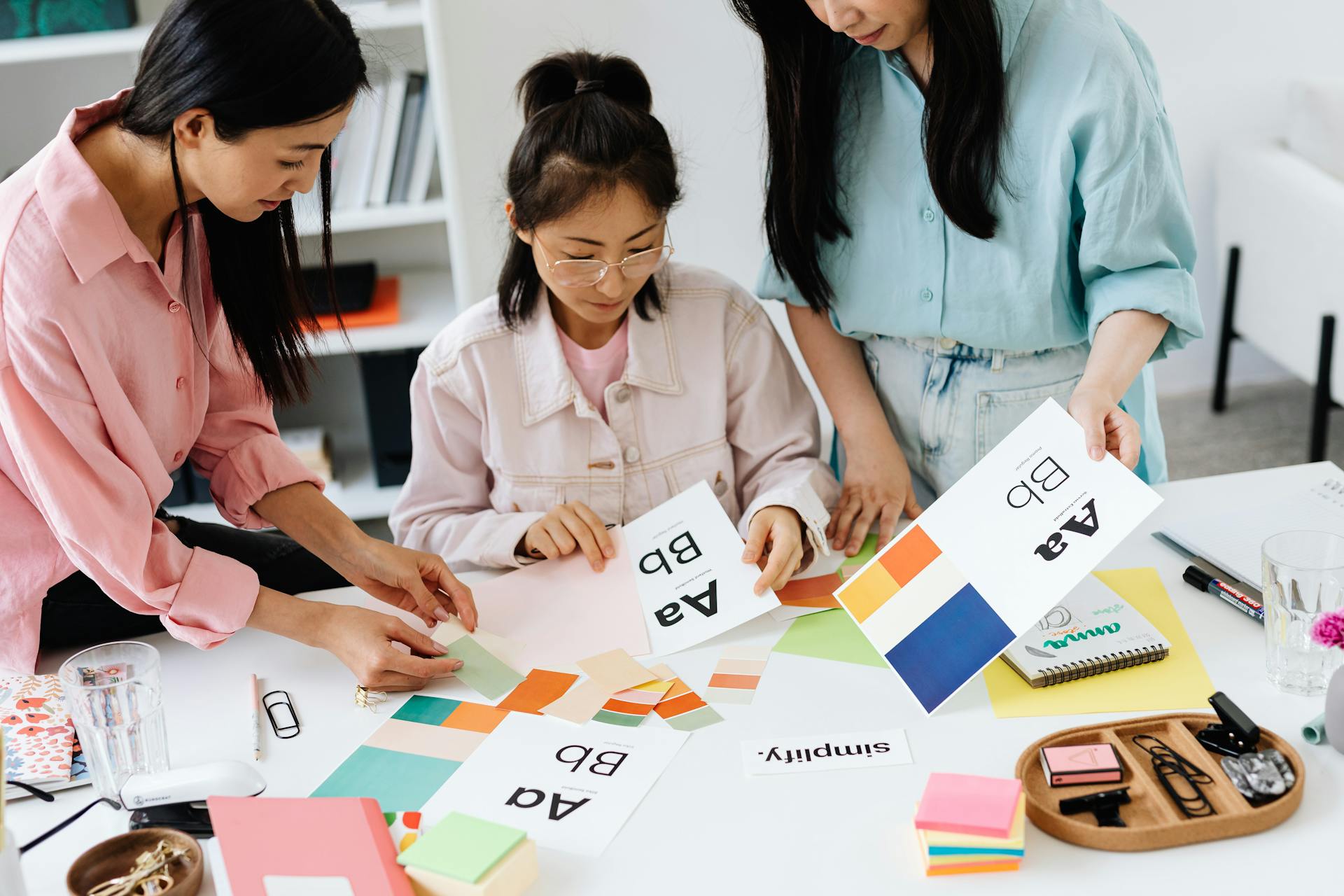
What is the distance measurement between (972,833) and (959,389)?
30.8 inches

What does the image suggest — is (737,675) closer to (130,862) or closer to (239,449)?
(130,862)

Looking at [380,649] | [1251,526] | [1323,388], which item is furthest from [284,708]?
[1323,388]

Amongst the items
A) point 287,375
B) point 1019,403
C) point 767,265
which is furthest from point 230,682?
point 1019,403

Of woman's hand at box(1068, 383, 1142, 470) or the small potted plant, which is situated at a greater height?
woman's hand at box(1068, 383, 1142, 470)

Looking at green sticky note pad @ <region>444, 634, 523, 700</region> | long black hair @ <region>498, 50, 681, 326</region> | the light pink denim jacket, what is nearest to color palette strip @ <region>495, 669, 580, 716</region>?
green sticky note pad @ <region>444, 634, 523, 700</region>

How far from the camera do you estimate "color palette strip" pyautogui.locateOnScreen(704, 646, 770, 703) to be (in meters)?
1.19

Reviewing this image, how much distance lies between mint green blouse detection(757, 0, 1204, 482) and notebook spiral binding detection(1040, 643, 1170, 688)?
408mm

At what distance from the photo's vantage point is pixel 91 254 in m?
1.14

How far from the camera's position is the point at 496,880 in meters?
0.91

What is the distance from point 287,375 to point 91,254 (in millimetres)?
354

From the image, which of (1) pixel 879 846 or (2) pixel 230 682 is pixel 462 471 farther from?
(1) pixel 879 846

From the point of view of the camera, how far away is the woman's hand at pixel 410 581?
135 cm

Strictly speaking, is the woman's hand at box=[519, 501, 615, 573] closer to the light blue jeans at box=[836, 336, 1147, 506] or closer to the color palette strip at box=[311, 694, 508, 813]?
the color palette strip at box=[311, 694, 508, 813]

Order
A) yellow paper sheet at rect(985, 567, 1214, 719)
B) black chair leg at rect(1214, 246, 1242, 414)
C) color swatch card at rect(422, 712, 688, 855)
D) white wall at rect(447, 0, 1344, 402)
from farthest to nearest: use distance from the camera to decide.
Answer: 1. black chair leg at rect(1214, 246, 1242, 414)
2. white wall at rect(447, 0, 1344, 402)
3. yellow paper sheet at rect(985, 567, 1214, 719)
4. color swatch card at rect(422, 712, 688, 855)
